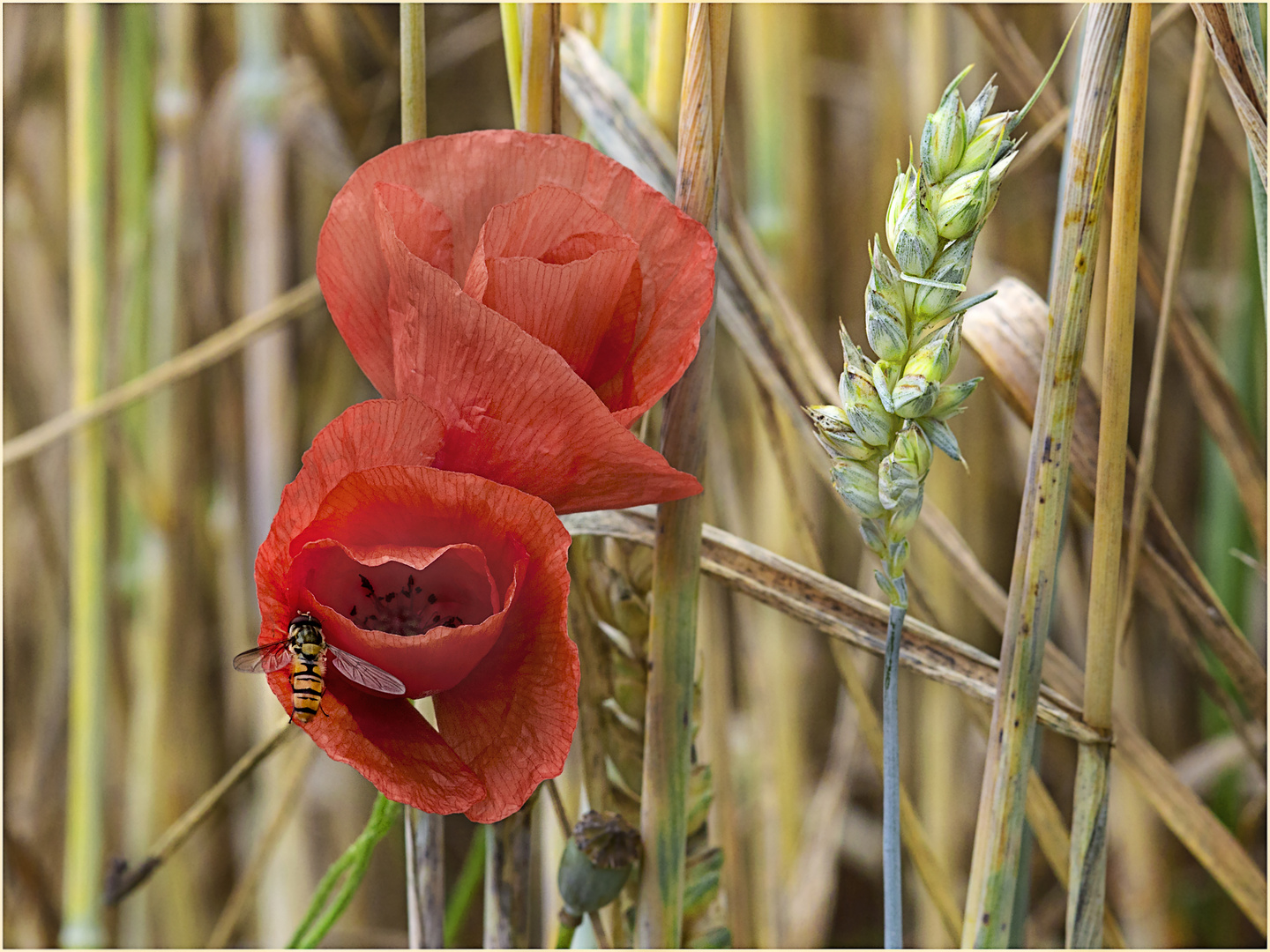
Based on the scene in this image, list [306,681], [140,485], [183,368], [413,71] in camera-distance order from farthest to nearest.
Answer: [140,485]
[183,368]
[413,71]
[306,681]

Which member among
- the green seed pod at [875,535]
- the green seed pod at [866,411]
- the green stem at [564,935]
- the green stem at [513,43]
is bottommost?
the green stem at [564,935]

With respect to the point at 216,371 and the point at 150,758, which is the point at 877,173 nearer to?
the point at 216,371

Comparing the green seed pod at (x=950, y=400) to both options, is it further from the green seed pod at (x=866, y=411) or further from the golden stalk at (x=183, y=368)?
the golden stalk at (x=183, y=368)

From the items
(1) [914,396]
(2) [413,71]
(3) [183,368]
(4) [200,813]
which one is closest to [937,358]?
(1) [914,396]

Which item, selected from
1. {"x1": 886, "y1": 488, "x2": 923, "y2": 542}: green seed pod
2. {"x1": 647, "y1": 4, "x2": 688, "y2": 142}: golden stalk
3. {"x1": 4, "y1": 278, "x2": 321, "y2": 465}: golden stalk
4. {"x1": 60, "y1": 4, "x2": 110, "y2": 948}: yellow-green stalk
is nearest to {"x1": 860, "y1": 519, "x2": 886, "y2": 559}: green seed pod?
{"x1": 886, "y1": 488, "x2": 923, "y2": 542}: green seed pod

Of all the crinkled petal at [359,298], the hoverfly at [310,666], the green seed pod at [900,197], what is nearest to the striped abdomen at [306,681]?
the hoverfly at [310,666]

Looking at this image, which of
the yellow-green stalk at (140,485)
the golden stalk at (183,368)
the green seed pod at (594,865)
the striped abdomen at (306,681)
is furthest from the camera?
the yellow-green stalk at (140,485)

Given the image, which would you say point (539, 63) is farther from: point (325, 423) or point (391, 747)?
point (325, 423)
